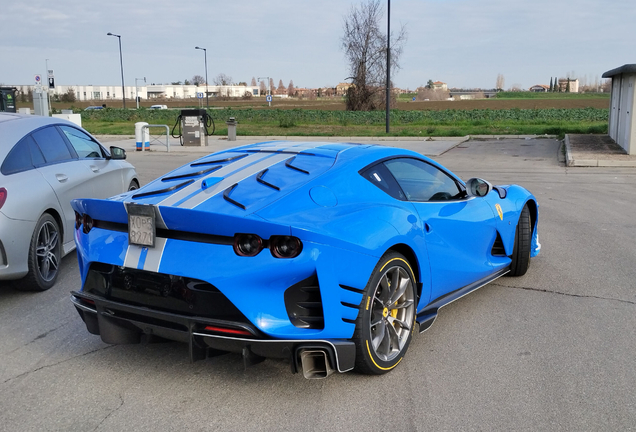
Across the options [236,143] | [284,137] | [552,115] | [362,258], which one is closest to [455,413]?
[362,258]

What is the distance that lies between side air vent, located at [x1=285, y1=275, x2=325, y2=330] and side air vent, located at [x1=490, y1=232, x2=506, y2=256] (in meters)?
2.63

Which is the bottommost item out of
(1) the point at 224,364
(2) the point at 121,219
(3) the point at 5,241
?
(1) the point at 224,364

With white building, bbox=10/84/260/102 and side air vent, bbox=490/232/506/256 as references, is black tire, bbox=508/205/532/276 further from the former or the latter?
white building, bbox=10/84/260/102

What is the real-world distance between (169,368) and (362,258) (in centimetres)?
152

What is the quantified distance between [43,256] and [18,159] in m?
0.93

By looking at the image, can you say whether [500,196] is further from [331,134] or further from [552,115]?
[552,115]

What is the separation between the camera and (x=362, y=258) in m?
3.58

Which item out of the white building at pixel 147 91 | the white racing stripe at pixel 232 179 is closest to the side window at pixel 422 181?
the white racing stripe at pixel 232 179

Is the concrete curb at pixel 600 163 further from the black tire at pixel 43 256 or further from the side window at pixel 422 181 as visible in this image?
the black tire at pixel 43 256

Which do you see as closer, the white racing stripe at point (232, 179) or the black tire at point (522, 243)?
the white racing stripe at point (232, 179)

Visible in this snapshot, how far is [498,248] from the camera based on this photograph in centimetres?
565

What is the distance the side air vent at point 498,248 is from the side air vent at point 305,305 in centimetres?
263

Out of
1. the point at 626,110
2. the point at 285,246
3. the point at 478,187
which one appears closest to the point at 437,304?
the point at 478,187

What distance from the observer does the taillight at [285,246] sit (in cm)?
332
